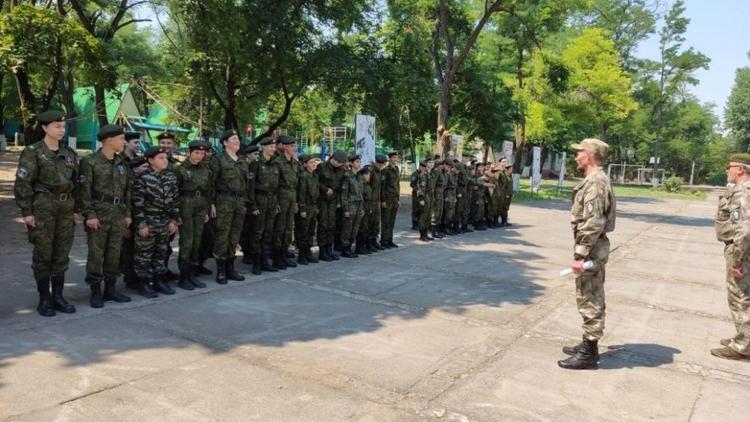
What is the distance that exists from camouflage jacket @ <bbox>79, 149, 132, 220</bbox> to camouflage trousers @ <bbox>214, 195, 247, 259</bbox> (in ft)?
4.04

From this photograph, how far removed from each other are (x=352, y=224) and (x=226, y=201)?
8.60ft

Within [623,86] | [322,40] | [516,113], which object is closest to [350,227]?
[322,40]

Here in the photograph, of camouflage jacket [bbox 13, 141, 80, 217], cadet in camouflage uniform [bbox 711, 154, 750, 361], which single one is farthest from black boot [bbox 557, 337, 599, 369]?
camouflage jacket [bbox 13, 141, 80, 217]

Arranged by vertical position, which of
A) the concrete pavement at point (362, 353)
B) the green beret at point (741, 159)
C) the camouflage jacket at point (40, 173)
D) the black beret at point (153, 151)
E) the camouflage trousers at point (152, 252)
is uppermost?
the green beret at point (741, 159)

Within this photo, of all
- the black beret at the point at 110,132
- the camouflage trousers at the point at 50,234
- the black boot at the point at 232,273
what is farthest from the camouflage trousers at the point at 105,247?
the black boot at the point at 232,273

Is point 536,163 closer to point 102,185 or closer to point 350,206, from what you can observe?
point 350,206

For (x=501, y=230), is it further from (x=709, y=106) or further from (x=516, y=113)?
(x=709, y=106)

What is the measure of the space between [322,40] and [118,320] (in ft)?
36.6

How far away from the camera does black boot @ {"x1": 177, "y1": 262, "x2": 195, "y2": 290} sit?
20.8 feet

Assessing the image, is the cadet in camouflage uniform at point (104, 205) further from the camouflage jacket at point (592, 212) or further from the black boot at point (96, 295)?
the camouflage jacket at point (592, 212)

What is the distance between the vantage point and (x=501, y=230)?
44.8ft

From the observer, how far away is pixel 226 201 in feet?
21.9

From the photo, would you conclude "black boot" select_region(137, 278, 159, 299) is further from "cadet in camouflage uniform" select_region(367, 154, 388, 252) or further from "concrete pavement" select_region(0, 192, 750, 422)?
"cadet in camouflage uniform" select_region(367, 154, 388, 252)

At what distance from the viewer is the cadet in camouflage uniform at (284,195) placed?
755cm
